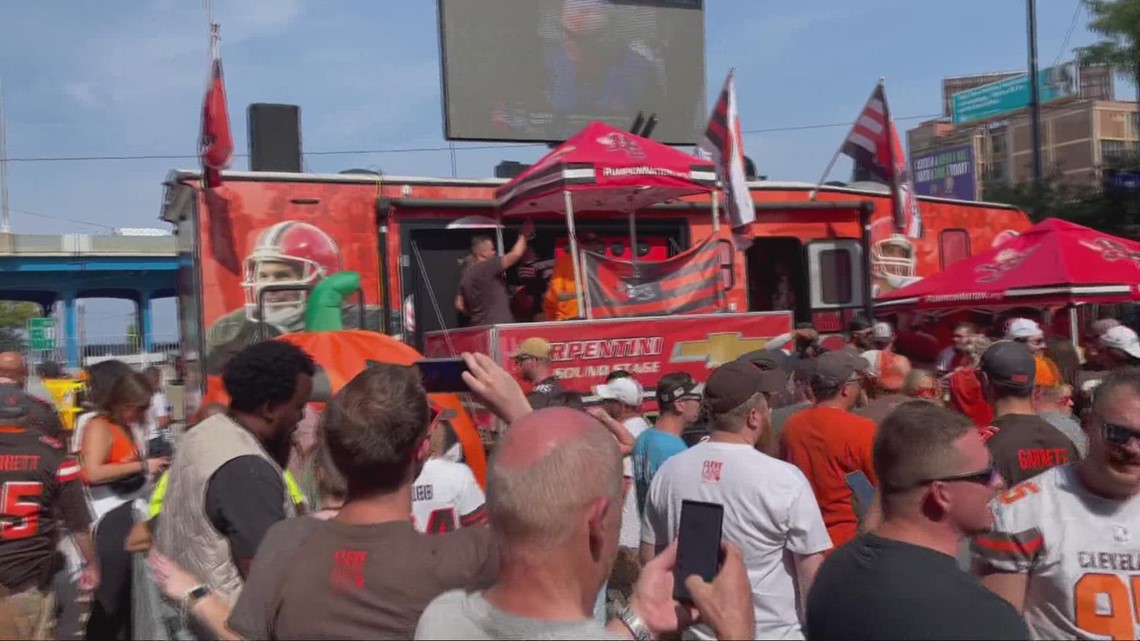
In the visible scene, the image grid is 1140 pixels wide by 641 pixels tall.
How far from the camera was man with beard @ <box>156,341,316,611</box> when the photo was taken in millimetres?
3225

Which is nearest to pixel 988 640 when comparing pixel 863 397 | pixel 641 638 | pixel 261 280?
pixel 641 638

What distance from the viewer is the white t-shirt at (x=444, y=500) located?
4398mm

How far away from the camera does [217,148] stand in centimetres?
912

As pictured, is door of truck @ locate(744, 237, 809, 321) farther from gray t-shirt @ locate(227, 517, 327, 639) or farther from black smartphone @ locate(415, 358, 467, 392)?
gray t-shirt @ locate(227, 517, 327, 639)

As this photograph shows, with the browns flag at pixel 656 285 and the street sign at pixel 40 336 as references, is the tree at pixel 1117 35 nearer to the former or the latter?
the browns flag at pixel 656 285

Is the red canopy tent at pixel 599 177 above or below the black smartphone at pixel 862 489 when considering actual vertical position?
above

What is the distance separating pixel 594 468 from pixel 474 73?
12371mm

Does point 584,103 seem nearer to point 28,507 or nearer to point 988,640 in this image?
point 28,507

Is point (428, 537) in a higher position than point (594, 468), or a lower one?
lower

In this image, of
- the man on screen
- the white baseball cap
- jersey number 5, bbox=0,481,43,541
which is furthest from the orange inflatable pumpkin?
the man on screen

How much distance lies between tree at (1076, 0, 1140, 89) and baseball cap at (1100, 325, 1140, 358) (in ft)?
51.2

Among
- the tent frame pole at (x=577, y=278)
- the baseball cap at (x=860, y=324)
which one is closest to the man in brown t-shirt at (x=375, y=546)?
the tent frame pole at (x=577, y=278)

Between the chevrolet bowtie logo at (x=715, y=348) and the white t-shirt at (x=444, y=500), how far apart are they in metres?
5.29

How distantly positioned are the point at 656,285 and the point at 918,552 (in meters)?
7.92
